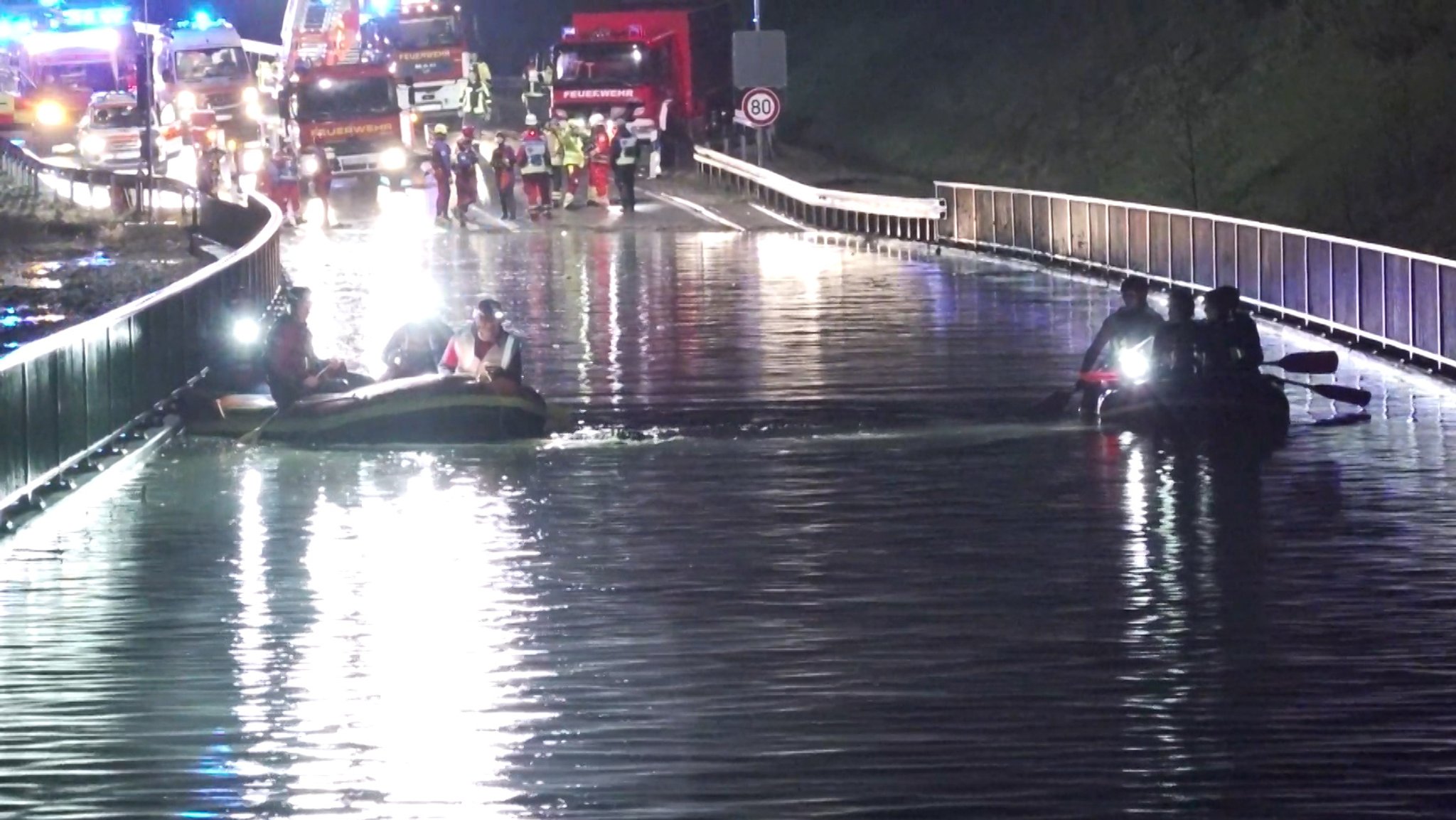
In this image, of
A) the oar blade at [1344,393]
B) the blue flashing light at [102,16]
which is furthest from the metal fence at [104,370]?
the blue flashing light at [102,16]

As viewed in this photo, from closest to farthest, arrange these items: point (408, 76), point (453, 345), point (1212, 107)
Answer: point (453, 345)
point (1212, 107)
point (408, 76)

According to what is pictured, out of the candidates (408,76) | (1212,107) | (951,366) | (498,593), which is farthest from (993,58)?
(498,593)

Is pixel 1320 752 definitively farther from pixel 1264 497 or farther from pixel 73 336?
pixel 73 336

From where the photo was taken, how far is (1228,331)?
2077 cm

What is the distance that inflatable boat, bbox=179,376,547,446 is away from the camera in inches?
843

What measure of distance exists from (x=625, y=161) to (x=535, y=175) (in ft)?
6.08

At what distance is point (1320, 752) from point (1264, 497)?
746cm

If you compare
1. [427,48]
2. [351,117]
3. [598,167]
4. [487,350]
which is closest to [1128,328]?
[487,350]

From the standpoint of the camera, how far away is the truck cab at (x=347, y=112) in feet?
198

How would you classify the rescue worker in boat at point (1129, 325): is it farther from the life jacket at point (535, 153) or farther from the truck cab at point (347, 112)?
the truck cab at point (347, 112)

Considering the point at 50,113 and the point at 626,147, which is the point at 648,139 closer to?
the point at 626,147

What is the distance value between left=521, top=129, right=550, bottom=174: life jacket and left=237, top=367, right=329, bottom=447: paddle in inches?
1176

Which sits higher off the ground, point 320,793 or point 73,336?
point 73,336

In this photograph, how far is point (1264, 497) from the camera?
18016 millimetres
